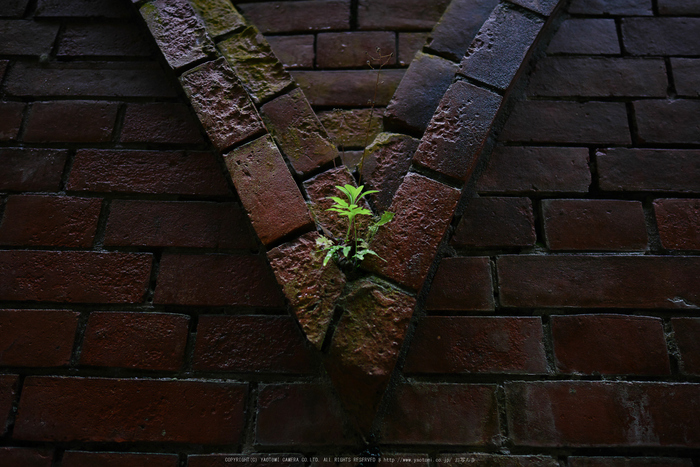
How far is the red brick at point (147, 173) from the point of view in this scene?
98 cm

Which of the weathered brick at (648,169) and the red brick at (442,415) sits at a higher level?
the weathered brick at (648,169)

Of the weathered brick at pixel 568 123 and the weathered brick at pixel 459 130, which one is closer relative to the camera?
the weathered brick at pixel 459 130

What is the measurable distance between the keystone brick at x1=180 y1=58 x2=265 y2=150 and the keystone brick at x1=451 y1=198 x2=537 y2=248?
54cm

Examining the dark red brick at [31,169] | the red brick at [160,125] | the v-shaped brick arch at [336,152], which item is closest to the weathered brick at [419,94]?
the v-shaped brick arch at [336,152]

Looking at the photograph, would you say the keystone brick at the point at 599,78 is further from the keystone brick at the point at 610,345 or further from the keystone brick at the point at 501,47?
the keystone brick at the point at 610,345

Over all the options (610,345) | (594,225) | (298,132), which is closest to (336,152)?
(298,132)

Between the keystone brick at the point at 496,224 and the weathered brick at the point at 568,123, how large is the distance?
0.62ft

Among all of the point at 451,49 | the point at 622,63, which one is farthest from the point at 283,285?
the point at 622,63

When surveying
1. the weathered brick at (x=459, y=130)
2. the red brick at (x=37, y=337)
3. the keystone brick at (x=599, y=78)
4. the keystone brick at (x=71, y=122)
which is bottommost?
the red brick at (x=37, y=337)

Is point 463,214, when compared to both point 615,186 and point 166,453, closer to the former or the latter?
point 615,186

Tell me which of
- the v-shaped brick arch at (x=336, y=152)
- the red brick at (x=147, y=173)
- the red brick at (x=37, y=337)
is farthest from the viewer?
the red brick at (x=147, y=173)

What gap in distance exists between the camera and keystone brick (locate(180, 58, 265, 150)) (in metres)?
0.89

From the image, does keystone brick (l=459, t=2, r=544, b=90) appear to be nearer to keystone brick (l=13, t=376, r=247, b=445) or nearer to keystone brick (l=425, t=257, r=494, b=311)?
keystone brick (l=425, t=257, r=494, b=311)

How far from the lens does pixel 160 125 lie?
103 centimetres
